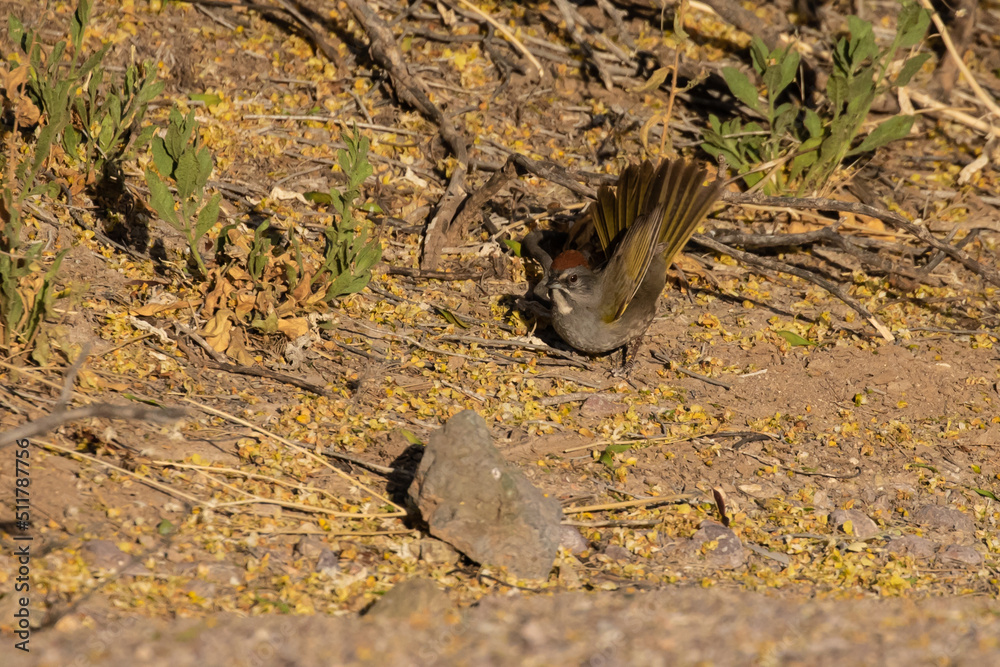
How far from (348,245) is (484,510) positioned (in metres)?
1.87

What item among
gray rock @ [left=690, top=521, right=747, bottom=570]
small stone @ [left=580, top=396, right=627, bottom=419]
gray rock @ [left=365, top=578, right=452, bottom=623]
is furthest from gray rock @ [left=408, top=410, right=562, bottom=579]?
small stone @ [left=580, top=396, right=627, bottom=419]

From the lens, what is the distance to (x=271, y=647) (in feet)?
9.02

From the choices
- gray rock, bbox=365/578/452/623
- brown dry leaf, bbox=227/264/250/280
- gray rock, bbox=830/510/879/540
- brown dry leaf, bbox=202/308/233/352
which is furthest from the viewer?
brown dry leaf, bbox=227/264/250/280

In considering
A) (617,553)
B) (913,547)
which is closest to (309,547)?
(617,553)

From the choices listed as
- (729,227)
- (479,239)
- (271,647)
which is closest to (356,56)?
(479,239)

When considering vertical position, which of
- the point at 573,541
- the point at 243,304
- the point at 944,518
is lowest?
the point at 944,518

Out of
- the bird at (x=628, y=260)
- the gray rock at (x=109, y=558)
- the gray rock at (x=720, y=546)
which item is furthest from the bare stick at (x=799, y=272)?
the gray rock at (x=109, y=558)

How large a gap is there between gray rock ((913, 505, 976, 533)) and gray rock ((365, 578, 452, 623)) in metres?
2.55

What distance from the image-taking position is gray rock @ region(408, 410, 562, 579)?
3.72 metres

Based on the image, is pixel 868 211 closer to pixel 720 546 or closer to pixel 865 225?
pixel 865 225

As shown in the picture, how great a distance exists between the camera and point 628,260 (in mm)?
5613

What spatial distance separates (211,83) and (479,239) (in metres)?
2.31

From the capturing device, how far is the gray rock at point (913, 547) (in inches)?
167

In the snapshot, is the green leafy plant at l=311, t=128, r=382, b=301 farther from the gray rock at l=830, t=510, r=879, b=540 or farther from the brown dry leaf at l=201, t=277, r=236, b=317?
the gray rock at l=830, t=510, r=879, b=540
